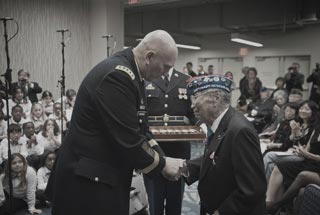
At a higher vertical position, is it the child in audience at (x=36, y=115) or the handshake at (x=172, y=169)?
the handshake at (x=172, y=169)

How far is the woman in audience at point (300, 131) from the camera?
387cm

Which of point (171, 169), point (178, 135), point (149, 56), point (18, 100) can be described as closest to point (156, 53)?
point (149, 56)

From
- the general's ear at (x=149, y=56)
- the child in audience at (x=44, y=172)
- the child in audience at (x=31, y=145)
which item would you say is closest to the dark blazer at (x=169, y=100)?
the general's ear at (x=149, y=56)

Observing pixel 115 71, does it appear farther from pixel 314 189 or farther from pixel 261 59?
pixel 261 59

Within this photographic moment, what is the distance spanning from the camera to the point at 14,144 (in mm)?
4250

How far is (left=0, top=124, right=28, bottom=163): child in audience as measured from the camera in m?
4.10

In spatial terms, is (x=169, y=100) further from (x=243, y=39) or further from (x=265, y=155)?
(x=243, y=39)

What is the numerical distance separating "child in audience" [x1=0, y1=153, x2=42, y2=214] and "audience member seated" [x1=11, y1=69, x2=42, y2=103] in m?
2.51

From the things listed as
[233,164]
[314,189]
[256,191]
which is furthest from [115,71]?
[314,189]

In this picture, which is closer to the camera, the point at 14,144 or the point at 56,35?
the point at 14,144

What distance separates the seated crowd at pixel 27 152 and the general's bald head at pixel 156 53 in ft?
7.60

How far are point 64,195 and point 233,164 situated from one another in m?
0.76

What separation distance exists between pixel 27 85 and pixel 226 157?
540 cm

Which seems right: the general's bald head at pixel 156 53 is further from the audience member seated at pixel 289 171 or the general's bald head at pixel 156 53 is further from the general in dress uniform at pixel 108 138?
the audience member seated at pixel 289 171
